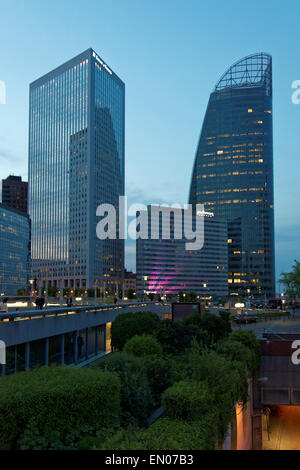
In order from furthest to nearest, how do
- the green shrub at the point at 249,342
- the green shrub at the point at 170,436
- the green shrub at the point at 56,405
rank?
the green shrub at the point at 249,342 → the green shrub at the point at 56,405 → the green shrub at the point at 170,436

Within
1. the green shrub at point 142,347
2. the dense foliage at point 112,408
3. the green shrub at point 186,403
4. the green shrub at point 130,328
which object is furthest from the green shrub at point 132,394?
the green shrub at point 130,328

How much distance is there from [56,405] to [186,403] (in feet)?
13.9

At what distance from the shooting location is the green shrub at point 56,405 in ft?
34.0

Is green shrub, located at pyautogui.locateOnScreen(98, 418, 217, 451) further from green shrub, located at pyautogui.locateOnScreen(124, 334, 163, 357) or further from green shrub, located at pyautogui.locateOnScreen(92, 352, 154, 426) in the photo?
green shrub, located at pyautogui.locateOnScreen(124, 334, 163, 357)

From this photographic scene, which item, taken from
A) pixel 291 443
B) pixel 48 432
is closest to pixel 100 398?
pixel 48 432

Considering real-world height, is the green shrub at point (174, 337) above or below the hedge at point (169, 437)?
below

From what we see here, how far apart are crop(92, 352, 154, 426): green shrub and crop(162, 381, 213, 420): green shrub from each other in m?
1.24

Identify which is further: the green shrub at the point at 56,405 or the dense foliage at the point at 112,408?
the green shrub at the point at 56,405

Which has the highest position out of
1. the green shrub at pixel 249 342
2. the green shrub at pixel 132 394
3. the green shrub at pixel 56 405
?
the green shrub at pixel 56 405

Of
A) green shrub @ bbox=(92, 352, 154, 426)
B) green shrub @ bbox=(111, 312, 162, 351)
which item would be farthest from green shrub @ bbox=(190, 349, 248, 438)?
green shrub @ bbox=(111, 312, 162, 351)

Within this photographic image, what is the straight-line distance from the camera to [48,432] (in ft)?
34.0

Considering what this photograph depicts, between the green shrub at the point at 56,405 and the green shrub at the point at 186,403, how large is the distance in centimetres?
191

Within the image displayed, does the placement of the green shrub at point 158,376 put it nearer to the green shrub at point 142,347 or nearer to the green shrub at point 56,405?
the green shrub at point 142,347

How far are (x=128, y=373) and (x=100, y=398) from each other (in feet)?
13.8
